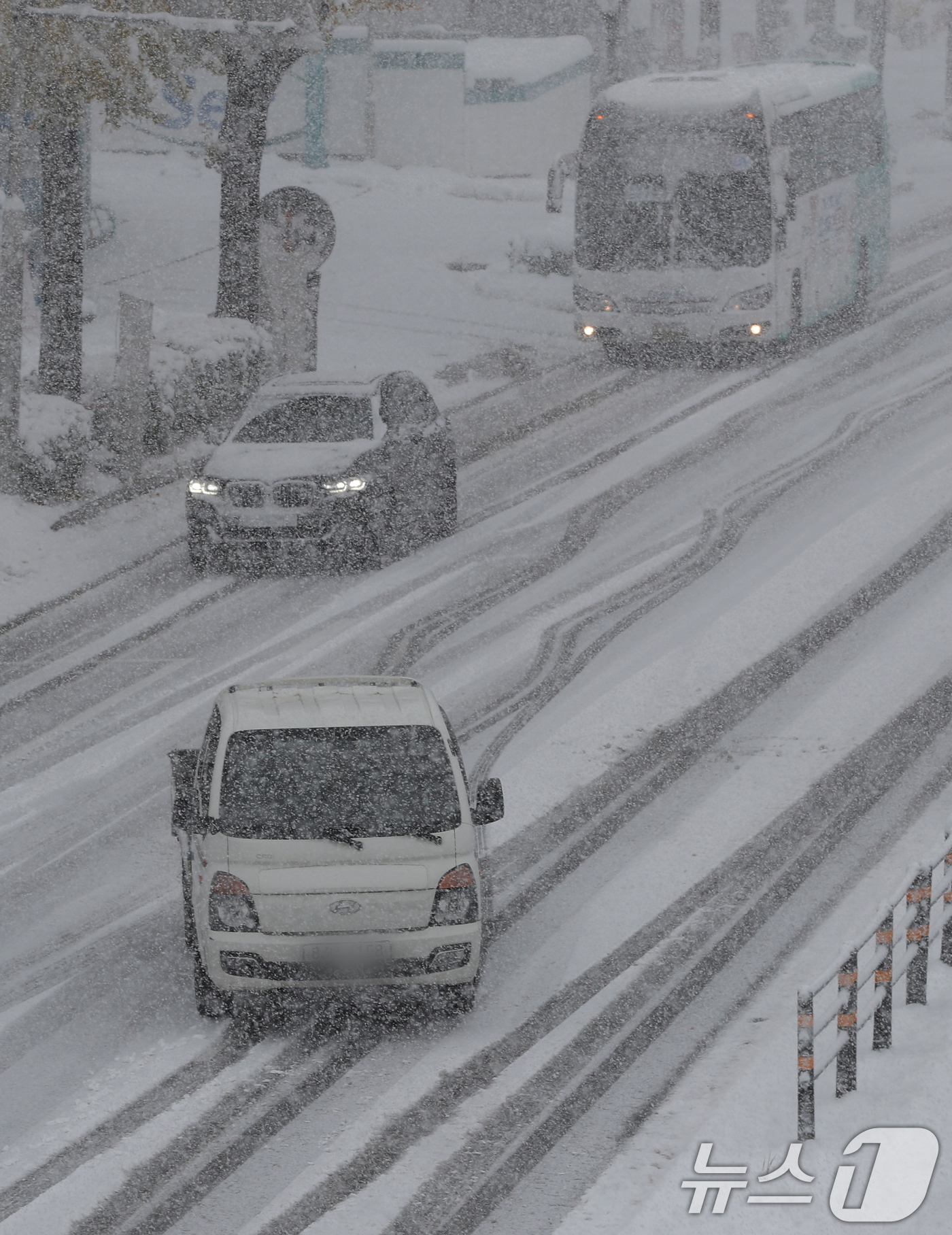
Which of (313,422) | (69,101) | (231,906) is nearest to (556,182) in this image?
(69,101)

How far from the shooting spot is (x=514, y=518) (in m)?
20.3

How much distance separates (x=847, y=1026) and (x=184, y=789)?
3.76 meters

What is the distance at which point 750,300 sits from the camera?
84.6ft

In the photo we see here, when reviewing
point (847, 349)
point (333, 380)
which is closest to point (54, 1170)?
point (333, 380)

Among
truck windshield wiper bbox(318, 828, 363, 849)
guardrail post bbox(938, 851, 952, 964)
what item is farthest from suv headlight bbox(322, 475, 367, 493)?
guardrail post bbox(938, 851, 952, 964)

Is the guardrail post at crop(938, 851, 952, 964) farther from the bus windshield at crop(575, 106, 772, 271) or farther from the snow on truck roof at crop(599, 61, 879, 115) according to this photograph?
the snow on truck roof at crop(599, 61, 879, 115)

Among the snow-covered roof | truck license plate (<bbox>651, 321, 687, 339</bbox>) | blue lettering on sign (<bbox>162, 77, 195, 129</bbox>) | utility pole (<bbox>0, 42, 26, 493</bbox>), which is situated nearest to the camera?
utility pole (<bbox>0, 42, 26, 493</bbox>)

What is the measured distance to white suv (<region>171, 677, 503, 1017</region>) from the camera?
961 cm

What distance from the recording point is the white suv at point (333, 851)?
9609mm

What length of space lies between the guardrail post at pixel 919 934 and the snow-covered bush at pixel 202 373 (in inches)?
567

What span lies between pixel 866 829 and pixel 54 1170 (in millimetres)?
6127

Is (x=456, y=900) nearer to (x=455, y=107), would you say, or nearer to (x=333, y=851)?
(x=333, y=851)

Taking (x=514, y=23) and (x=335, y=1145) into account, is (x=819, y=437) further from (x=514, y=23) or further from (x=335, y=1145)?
(x=514, y=23)

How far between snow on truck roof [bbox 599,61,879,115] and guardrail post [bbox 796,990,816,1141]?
1996cm
